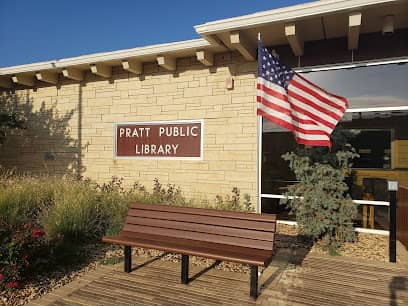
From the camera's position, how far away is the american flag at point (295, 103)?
4301 mm

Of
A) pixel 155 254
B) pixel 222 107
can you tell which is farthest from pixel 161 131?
pixel 155 254

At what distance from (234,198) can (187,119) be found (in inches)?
86.2

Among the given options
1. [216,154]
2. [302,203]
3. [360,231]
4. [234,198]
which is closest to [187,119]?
[216,154]

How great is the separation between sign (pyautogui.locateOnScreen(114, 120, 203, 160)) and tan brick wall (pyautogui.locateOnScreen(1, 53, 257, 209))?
0.16 meters

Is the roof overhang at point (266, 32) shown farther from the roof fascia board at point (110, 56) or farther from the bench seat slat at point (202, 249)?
the bench seat slat at point (202, 249)

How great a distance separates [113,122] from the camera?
8.29 metres

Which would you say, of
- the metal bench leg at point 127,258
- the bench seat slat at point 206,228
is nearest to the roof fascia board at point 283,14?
the bench seat slat at point 206,228

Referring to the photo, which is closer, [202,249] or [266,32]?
[202,249]

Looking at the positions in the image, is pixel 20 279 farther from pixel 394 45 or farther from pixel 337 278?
pixel 394 45

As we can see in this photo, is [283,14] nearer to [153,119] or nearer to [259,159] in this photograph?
[259,159]

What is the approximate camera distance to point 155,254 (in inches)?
184

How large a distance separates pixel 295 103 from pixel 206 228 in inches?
88.0

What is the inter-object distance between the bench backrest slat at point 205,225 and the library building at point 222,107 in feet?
A: 9.59

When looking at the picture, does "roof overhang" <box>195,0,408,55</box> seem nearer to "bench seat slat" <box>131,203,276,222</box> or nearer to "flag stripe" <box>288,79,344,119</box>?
"flag stripe" <box>288,79,344,119</box>
